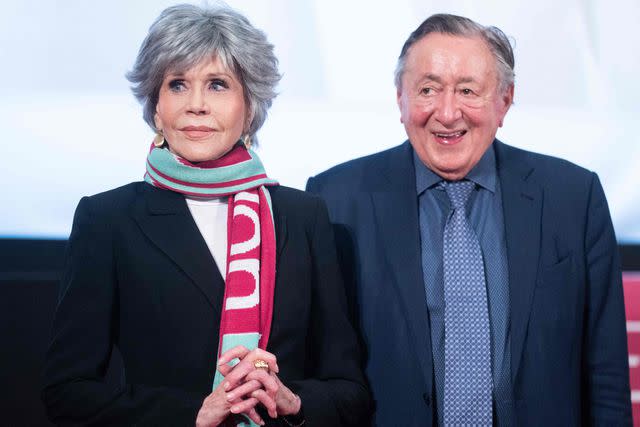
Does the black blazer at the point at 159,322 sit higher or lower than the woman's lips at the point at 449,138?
lower

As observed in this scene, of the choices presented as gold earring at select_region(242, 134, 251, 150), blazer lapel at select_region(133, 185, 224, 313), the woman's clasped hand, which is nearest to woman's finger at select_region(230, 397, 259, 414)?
the woman's clasped hand

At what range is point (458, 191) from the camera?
2246 millimetres

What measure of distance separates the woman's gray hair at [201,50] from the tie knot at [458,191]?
0.54 m

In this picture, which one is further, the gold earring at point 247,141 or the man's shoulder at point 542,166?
the man's shoulder at point 542,166

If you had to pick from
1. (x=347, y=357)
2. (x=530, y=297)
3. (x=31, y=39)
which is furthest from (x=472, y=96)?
(x=31, y=39)

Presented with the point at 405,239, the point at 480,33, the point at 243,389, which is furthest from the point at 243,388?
the point at 480,33

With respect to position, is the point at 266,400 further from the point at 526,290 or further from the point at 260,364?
the point at 526,290

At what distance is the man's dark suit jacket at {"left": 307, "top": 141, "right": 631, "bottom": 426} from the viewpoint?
2109 mm

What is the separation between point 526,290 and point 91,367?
99cm

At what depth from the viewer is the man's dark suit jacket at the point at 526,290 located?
2109 millimetres

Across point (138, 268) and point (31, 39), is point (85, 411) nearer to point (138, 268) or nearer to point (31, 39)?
point (138, 268)

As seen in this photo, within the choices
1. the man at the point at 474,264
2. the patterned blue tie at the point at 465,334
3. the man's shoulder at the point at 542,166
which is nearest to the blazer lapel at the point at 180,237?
the man at the point at 474,264

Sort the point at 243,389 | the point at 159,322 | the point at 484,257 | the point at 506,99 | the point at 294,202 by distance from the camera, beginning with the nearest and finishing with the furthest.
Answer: the point at 243,389 → the point at 159,322 → the point at 294,202 → the point at 484,257 → the point at 506,99

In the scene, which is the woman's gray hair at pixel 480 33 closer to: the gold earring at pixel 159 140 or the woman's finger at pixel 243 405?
the gold earring at pixel 159 140
